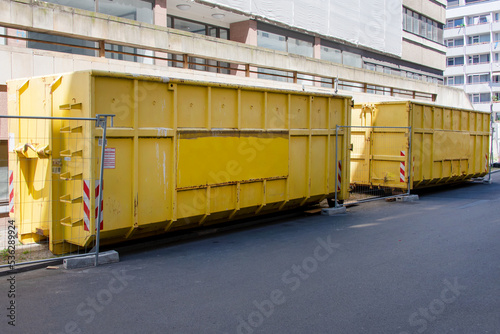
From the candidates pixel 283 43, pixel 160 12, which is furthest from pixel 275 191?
pixel 283 43

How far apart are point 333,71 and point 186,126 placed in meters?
13.8

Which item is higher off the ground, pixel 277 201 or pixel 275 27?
pixel 275 27

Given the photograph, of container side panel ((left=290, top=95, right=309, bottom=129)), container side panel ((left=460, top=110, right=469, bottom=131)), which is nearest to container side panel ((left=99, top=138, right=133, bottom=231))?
container side panel ((left=290, top=95, right=309, bottom=129))

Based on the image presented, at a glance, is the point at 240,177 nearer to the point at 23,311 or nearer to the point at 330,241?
the point at 330,241

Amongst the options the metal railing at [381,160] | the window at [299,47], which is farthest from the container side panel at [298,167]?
the window at [299,47]

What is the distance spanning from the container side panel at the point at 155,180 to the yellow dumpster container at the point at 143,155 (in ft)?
0.05

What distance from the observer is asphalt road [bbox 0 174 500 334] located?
14.9ft

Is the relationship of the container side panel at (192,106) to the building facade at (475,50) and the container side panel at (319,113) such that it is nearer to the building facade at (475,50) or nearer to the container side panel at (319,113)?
the container side panel at (319,113)

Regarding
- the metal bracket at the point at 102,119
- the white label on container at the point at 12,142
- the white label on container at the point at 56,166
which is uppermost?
the metal bracket at the point at 102,119

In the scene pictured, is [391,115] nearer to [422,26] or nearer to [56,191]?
[56,191]

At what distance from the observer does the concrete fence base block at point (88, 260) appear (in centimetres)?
644

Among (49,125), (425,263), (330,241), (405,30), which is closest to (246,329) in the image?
(425,263)

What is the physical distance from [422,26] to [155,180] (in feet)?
101

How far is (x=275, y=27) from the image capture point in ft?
67.6
